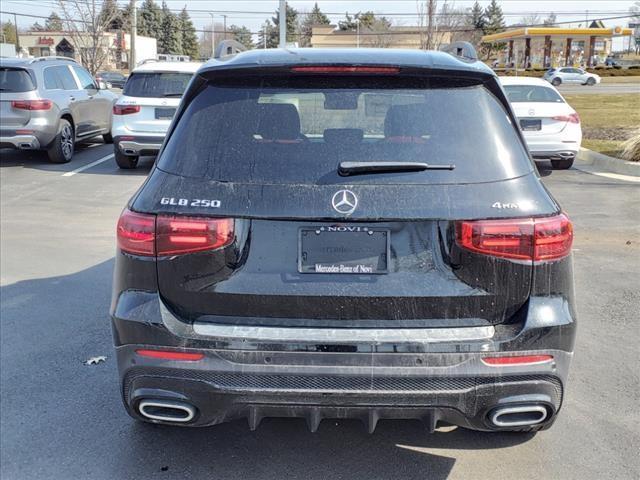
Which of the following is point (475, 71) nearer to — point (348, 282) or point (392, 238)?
point (392, 238)

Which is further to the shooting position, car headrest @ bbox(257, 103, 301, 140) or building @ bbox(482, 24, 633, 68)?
building @ bbox(482, 24, 633, 68)

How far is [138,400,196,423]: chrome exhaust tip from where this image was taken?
2.72 m

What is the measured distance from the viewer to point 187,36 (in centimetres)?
10356

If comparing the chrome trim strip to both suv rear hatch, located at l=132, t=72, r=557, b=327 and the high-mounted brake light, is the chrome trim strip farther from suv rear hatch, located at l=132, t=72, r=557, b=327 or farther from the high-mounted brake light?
the high-mounted brake light

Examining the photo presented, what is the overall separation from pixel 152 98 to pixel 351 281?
9.69 m

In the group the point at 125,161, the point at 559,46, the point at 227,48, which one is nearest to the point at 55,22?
the point at 125,161

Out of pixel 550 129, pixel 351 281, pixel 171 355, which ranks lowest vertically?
pixel 171 355

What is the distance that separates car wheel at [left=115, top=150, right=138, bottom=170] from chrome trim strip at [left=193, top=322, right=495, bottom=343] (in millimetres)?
10012

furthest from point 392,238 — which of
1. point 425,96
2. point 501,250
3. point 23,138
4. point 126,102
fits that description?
point 23,138

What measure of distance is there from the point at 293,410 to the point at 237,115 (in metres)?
1.24

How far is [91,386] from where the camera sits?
3.98m

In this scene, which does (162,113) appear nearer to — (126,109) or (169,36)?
(126,109)

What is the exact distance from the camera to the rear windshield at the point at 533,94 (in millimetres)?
11547

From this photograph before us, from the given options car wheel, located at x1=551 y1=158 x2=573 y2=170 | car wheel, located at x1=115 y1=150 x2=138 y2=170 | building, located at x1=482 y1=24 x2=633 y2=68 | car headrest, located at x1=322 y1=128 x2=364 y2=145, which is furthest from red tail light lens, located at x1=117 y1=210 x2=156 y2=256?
building, located at x1=482 y1=24 x2=633 y2=68
